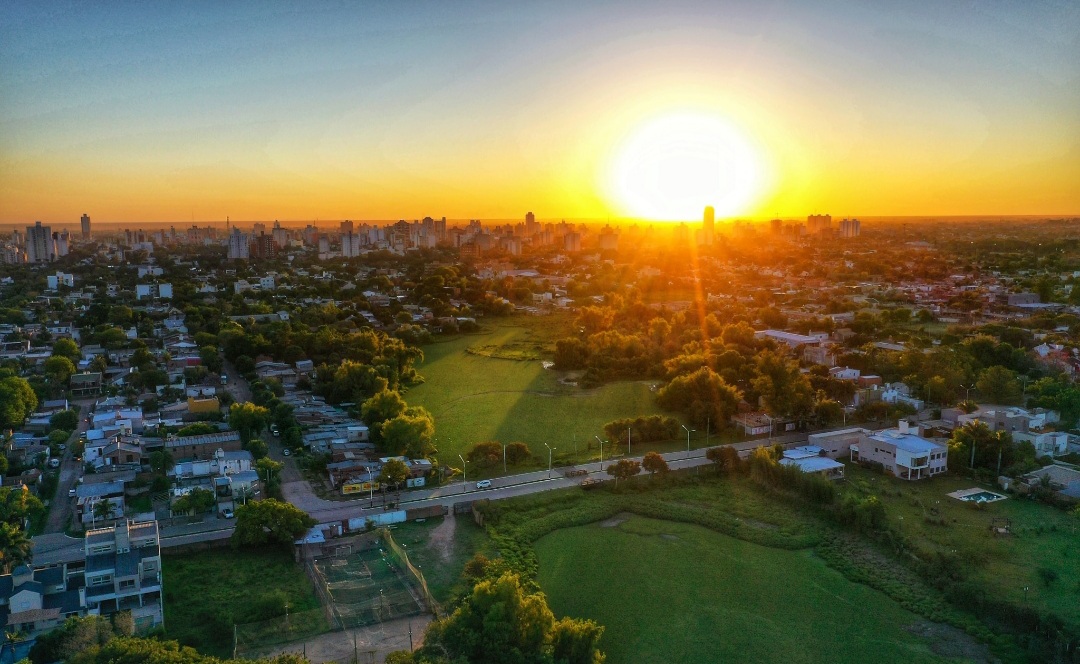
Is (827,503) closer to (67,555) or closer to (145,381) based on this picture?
(67,555)

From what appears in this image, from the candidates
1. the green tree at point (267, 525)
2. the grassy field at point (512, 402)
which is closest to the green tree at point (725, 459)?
the grassy field at point (512, 402)

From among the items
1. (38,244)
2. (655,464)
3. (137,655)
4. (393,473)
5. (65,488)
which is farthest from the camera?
(38,244)

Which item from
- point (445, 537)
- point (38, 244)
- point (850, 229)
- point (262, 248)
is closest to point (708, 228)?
point (850, 229)

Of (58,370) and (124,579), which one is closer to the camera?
(124,579)

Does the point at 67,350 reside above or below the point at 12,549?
above

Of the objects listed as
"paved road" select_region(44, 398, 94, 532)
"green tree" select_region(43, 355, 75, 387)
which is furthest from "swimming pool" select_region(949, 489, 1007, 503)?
"green tree" select_region(43, 355, 75, 387)

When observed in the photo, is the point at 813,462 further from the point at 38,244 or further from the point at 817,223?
the point at 817,223

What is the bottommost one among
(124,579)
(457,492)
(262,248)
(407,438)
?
(457,492)

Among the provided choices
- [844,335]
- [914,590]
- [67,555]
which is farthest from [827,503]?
[844,335]
